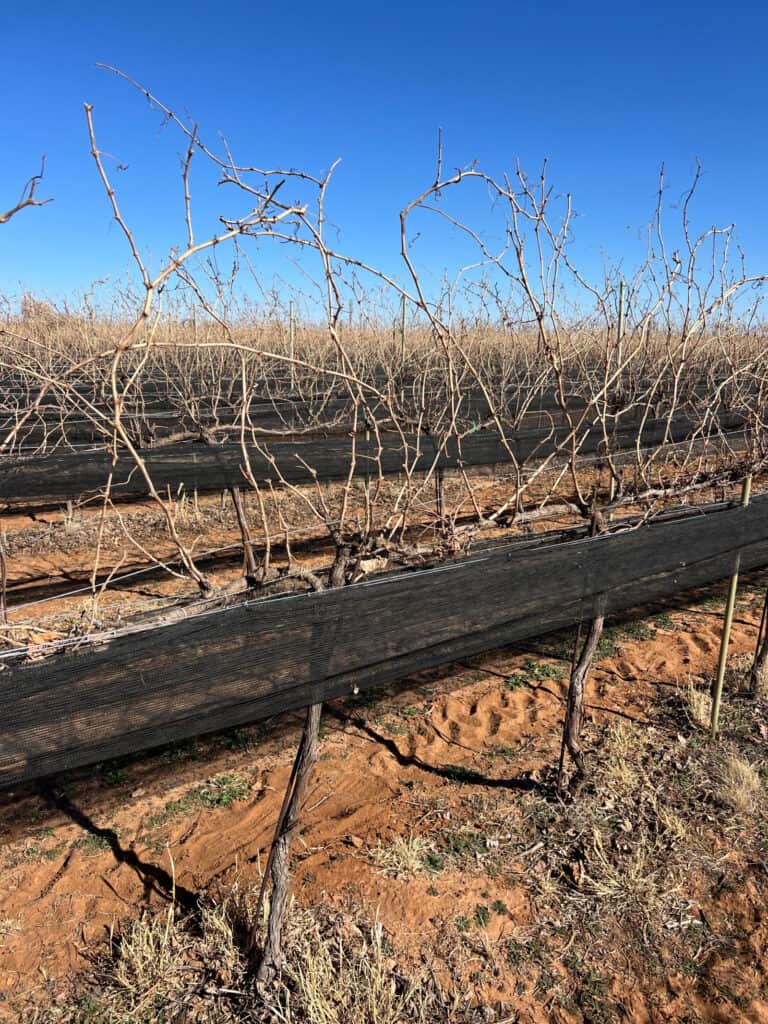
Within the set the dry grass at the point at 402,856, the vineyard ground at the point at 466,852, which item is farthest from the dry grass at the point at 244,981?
the dry grass at the point at 402,856

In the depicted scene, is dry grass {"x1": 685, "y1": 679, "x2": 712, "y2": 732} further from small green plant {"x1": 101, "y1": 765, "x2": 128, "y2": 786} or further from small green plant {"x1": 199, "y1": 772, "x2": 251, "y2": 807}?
small green plant {"x1": 101, "y1": 765, "x2": 128, "y2": 786}

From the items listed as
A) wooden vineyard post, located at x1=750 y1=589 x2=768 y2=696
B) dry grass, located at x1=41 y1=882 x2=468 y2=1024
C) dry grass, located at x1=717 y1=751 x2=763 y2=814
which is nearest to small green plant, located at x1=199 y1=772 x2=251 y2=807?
dry grass, located at x1=41 y1=882 x2=468 y2=1024

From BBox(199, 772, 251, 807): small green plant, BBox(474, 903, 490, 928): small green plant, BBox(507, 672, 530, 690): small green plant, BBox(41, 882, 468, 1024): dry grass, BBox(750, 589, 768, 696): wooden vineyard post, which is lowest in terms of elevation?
BBox(474, 903, 490, 928): small green plant

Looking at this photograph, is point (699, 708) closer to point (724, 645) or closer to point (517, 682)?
point (724, 645)

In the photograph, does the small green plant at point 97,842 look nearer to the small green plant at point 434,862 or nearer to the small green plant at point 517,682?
the small green plant at point 434,862

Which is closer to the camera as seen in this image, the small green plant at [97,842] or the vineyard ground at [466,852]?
the vineyard ground at [466,852]

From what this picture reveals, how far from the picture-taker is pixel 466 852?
230cm

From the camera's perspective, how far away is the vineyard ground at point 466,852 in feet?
6.10

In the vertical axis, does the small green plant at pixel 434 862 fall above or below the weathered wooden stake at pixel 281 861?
below

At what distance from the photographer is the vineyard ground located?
186 centimetres

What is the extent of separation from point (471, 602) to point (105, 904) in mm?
1553

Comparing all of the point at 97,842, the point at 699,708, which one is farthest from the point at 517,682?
the point at 97,842

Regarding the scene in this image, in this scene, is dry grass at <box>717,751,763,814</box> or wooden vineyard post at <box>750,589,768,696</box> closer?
dry grass at <box>717,751,763,814</box>

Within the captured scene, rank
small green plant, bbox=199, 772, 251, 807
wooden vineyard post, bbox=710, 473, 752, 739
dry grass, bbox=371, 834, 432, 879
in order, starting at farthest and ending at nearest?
wooden vineyard post, bbox=710, 473, 752, 739 → small green plant, bbox=199, 772, 251, 807 → dry grass, bbox=371, 834, 432, 879
